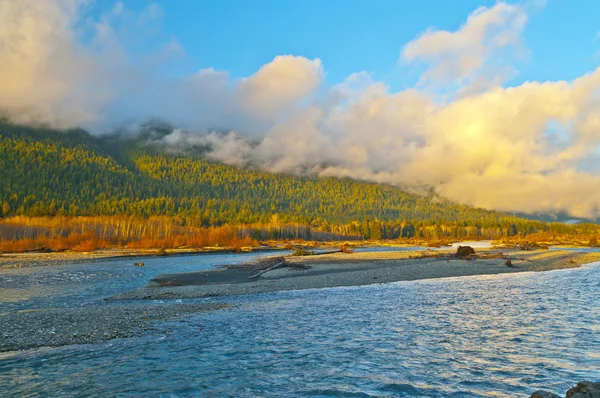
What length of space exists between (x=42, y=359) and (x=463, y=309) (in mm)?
24364

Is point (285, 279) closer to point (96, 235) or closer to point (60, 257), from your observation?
point (60, 257)

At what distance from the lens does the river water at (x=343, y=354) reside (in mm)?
14352

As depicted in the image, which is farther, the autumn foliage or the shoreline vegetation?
the autumn foliage

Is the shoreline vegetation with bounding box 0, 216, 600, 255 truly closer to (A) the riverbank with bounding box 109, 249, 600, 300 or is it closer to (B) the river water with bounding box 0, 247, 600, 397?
(A) the riverbank with bounding box 109, 249, 600, 300

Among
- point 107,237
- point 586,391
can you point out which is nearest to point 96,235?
point 107,237

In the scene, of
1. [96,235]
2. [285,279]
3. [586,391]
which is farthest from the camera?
[96,235]

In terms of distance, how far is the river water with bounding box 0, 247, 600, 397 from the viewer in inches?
565

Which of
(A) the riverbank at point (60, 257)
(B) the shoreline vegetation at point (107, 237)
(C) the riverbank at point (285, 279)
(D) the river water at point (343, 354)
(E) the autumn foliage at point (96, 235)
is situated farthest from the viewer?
(E) the autumn foliage at point (96, 235)

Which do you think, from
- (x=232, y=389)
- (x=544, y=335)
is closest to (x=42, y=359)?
(x=232, y=389)

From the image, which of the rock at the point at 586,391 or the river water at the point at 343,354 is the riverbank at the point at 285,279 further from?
the rock at the point at 586,391

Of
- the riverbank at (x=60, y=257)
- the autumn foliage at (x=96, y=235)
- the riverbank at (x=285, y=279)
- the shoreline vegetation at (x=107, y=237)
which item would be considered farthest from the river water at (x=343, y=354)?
the autumn foliage at (x=96, y=235)

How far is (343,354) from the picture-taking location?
59.5 feet

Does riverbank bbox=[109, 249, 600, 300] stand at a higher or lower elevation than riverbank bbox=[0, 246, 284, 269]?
higher

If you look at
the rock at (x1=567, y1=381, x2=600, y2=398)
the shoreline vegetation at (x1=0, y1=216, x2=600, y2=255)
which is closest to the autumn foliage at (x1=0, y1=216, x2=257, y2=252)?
the shoreline vegetation at (x1=0, y1=216, x2=600, y2=255)
